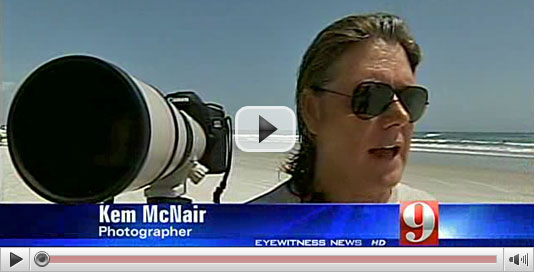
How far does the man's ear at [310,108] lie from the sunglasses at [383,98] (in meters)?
0.04

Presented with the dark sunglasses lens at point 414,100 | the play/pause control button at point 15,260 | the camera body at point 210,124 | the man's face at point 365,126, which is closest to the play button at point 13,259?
the play/pause control button at point 15,260

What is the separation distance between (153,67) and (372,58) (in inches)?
9.9

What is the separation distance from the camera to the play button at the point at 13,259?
785 mm

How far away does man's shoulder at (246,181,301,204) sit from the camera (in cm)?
81

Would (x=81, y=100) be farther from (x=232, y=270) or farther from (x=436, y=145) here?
(x=436, y=145)

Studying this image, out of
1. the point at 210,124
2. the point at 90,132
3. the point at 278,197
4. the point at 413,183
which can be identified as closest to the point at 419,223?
the point at 413,183

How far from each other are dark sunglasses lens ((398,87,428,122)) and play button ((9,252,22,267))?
46 centimetres

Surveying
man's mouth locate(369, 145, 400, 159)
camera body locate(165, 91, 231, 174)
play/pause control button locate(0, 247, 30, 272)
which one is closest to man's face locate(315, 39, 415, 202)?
man's mouth locate(369, 145, 400, 159)

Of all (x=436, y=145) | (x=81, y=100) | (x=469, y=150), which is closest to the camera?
(x=81, y=100)

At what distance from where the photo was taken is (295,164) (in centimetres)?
86

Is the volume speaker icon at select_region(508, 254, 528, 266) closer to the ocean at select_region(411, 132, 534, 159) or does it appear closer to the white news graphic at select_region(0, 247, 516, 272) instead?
the white news graphic at select_region(0, 247, 516, 272)

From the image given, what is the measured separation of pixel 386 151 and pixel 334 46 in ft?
0.45

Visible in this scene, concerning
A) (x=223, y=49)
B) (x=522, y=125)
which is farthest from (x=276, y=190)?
(x=522, y=125)

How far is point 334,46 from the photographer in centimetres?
82
